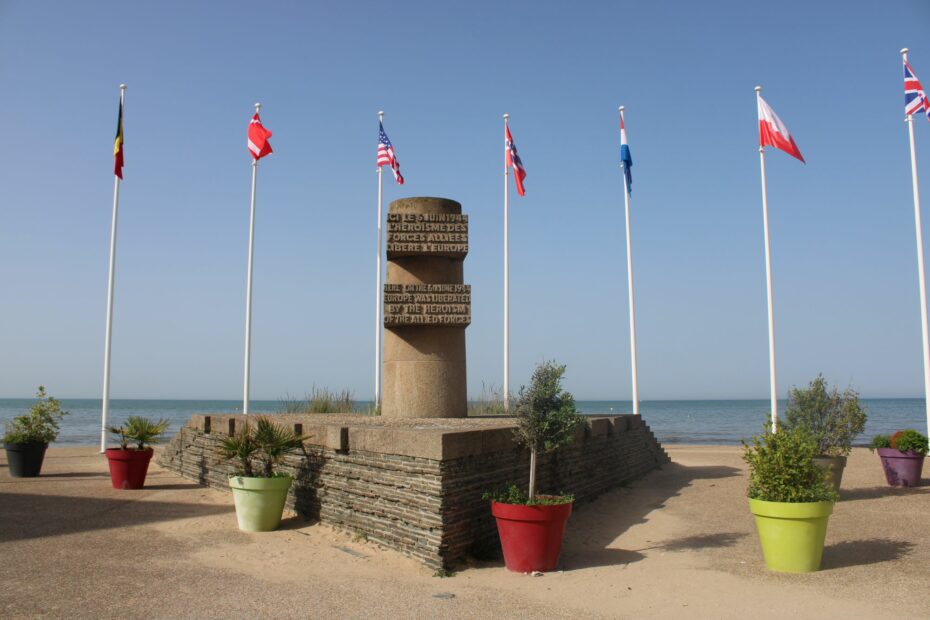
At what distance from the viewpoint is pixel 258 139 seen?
55.3 feet

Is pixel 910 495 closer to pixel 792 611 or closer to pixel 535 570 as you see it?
pixel 792 611

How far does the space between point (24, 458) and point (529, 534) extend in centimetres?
983

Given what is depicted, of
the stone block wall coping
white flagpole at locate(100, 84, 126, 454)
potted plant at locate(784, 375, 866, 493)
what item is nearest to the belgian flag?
white flagpole at locate(100, 84, 126, 454)

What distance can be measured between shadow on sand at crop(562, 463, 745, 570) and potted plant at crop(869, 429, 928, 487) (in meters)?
2.53

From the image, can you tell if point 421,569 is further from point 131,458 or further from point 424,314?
point 131,458

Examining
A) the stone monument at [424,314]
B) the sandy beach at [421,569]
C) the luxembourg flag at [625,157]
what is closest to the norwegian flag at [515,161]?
the luxembourg flag at [625,157]

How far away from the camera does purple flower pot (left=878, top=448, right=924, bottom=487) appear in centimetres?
1103

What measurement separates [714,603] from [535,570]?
1.64m

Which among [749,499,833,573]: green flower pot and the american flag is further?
the american flag

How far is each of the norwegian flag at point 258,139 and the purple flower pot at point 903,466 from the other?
1439 centimetres

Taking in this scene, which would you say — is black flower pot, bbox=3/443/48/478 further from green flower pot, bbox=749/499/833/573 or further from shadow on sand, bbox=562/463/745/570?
green flower pot, bbox=749/499/833/573

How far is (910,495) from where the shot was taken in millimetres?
10258

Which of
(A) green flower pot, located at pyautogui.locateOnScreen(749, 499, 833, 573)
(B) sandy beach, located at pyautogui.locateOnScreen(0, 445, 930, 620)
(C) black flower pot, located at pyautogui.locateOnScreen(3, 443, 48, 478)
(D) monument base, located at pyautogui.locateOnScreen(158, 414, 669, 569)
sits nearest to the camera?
(B) sandy beach, located at pyautogui.locateOnScreen(0, 445, 930, 620)

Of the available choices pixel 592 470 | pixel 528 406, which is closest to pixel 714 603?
pixel 528 406
